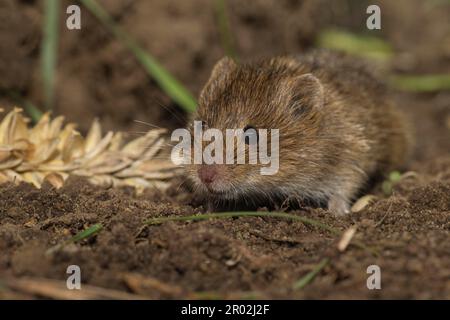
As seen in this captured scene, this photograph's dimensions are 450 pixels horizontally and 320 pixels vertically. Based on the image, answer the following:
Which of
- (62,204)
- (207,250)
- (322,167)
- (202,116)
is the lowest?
(207,250)

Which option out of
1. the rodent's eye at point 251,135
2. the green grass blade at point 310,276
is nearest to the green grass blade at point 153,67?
the rodent's eye at point 251,135

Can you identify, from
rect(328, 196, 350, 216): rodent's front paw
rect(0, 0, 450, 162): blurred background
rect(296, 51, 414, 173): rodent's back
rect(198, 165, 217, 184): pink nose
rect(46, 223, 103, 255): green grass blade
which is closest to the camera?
rect(46, 223, 103, 255): green grass blade

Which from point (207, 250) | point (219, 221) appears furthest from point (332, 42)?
point (207, 250)

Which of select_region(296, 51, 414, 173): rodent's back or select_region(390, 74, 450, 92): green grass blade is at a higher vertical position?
select_region(390, 74, 450, 92): green grass blade

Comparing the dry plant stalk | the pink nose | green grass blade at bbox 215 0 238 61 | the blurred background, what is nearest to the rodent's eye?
the pink nose

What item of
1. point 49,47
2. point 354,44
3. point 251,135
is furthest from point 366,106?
point 354,44

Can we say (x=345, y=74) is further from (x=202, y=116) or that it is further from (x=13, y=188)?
(x=13, y=188)

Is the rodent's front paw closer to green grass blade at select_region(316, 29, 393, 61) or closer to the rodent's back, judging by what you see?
the rodent's back
